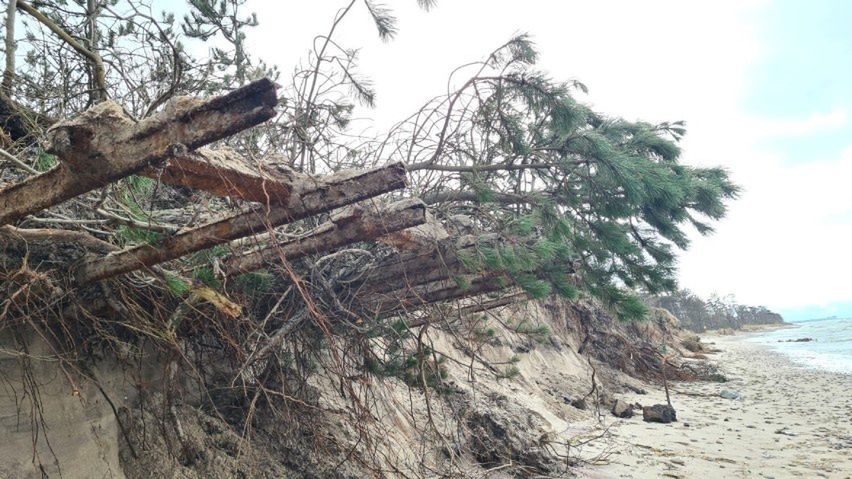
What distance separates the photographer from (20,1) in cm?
380

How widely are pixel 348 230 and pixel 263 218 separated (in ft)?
2.01

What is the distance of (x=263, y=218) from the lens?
222cm

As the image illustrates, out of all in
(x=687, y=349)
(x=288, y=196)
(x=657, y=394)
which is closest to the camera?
(x=288, y=196)

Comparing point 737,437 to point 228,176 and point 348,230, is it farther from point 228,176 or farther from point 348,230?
point 228,176

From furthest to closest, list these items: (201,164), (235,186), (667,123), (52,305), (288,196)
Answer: (667,123)
(52,305)
(288,196)
(235,186)
(201,164)

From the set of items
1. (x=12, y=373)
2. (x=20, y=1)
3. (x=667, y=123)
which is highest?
(x=20, y=1)

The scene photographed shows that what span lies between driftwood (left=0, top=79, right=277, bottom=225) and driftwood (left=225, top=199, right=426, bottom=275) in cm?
92

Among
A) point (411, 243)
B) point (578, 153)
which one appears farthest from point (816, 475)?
point (411, 243)

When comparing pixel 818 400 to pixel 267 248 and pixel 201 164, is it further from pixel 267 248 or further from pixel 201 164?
pixel 201 164

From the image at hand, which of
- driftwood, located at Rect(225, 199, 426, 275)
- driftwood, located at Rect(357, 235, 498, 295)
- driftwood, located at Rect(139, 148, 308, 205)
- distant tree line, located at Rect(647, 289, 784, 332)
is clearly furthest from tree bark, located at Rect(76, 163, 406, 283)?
distant tree line, located at Rect(647, 289, 784, 332)

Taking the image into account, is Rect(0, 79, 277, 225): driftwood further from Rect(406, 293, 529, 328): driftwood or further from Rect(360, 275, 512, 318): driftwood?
Rect(406, 293, 529, 328): driftwood

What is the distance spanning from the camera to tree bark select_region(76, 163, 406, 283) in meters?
1.98

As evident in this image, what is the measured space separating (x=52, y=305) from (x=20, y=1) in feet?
8.69

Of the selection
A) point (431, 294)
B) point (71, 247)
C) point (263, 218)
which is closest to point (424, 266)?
point (431, 294)
